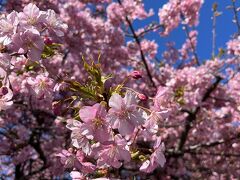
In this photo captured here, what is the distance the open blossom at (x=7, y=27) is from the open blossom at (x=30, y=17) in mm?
40

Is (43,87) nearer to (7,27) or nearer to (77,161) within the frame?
(7,27)

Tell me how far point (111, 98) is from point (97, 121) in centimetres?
14

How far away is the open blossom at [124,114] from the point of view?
6.88ft

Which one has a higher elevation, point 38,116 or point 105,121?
point 38,116

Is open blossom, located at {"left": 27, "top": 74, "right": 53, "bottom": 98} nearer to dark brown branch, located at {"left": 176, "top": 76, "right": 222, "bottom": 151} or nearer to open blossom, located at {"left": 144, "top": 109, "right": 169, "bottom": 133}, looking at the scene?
open blossom, located at {"left": 144, "top": 109, "right": 169, "bottom": 133}

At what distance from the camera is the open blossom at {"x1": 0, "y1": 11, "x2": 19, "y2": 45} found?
2395 mm

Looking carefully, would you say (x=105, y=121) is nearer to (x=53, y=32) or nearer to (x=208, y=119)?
(x=53, y=32)

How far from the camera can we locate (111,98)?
2.10 m

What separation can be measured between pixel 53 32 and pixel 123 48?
7.74 m

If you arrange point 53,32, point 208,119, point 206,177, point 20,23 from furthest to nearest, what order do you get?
point 206,177, point 208,119, point 53,32, point 20,23

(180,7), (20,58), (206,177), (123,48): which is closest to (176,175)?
(206,177)

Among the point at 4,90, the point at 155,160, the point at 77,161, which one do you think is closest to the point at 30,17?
the point at 4,90

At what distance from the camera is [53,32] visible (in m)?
2.72

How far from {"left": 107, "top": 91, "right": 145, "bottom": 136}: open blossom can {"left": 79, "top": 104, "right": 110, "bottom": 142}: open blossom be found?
1.7 inches
